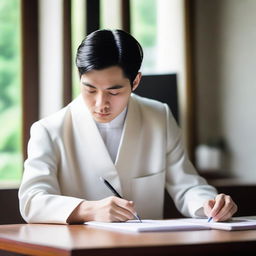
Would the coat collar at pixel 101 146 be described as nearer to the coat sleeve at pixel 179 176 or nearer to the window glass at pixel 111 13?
the coat sleeve at pixel 179 176

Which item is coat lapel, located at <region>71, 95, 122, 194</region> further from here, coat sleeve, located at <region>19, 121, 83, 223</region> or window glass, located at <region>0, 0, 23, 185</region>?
window glass, located at <region>0, 0, 23, 185</region>

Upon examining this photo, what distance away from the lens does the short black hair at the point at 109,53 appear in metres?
2.13

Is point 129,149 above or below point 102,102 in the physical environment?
below

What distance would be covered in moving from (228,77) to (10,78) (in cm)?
120

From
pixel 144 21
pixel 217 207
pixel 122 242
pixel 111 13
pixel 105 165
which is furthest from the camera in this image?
pixel 144 21

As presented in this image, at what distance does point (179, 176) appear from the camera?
2.48 m

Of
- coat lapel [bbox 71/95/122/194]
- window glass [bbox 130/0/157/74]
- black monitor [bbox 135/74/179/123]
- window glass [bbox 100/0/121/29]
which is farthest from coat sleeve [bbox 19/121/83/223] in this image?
window glass [bbox 130/0/157/74]

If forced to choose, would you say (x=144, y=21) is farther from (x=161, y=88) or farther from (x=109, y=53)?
(x=109, y=53)

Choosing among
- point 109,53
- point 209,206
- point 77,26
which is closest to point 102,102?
point 109,53

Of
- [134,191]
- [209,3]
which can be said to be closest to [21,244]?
[134,191]

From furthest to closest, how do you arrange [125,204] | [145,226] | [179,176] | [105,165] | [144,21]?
1. [144,21]
2. [179,176]
3. [105,165]
4. [125,204]
5. [145,226]

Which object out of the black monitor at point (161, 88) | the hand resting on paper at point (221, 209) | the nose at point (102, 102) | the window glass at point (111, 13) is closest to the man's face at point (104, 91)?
the nose at point (102, 102)

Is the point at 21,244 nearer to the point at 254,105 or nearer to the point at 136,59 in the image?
the point at 136,59

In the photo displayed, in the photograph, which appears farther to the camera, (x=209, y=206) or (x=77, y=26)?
(x=77, y=26)
